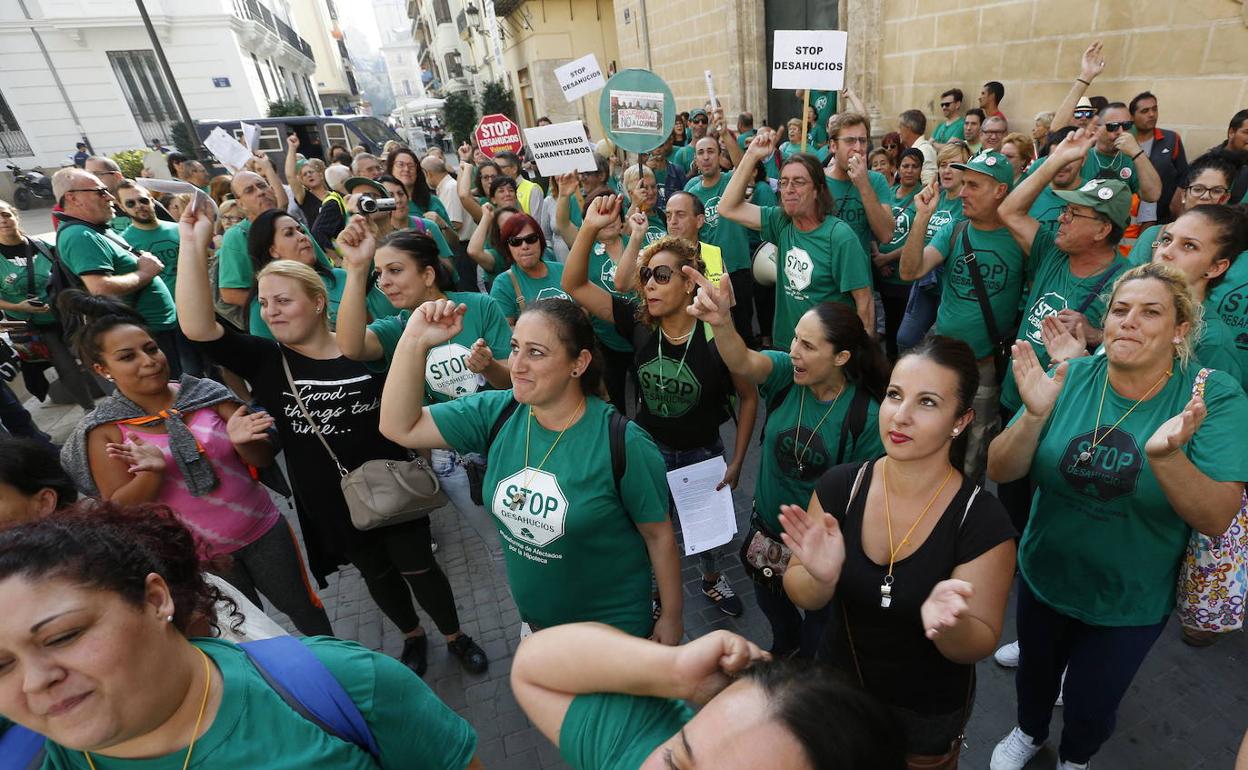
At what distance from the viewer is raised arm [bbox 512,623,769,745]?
1171 mm

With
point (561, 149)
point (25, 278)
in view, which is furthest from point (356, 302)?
point (25, 278)

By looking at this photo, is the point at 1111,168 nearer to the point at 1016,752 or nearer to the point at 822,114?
the point at 1016,752

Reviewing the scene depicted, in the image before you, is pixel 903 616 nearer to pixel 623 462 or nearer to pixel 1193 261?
pixel 623 462

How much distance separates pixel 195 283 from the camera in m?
2.79

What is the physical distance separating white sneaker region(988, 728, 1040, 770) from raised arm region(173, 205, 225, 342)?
3758 mm

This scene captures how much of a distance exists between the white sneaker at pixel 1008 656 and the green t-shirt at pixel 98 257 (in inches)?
218

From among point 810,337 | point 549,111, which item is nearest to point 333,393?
point 810,337

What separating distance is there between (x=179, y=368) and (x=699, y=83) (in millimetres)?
12148

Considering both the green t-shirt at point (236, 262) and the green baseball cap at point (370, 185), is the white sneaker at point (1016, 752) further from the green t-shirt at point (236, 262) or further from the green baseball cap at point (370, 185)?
the green baseball cap at point (370, 185)

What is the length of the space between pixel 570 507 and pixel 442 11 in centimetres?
5578

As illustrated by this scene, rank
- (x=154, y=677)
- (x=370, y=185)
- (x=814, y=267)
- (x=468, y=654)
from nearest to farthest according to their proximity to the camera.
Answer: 1. (x=154, y=677)
2. (x=468, y=654)
3. (x=814, y=267)
4. (x=370, y=185)

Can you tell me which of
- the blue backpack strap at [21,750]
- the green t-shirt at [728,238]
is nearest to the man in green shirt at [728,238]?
the green t-shirt at [728,238]

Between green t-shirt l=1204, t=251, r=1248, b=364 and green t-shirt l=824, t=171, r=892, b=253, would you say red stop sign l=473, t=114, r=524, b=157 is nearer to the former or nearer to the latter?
green t-shirt l=824, t=171, r=892, b=253

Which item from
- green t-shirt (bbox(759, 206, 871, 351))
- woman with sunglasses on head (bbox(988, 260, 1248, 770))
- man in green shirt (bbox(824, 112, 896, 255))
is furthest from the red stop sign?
woman with sunglasses on head (bbox(988, 260, 1248, 770))
